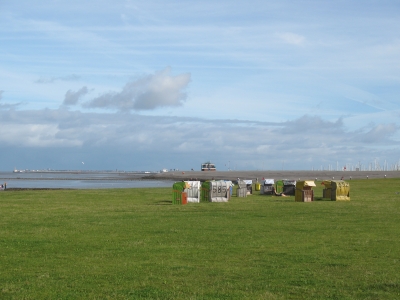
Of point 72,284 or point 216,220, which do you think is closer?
point 72,284

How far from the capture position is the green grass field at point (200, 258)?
10.9 meters

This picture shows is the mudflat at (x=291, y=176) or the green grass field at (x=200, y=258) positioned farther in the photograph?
the mudflat at (x=291, y=176)

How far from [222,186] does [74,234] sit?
22.0 meters

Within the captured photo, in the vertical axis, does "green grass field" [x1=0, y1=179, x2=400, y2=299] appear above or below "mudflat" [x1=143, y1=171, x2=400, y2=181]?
below

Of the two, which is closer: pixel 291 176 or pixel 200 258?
pixel 200 258

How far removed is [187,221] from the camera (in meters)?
24.0

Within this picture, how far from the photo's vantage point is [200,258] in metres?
14.4

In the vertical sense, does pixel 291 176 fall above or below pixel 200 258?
above

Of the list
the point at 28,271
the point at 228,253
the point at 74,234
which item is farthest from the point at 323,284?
the point at 74,234

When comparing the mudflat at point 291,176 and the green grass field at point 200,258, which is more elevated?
the mudflat at point 291,176

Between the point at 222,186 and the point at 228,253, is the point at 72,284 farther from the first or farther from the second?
the point at 222,186

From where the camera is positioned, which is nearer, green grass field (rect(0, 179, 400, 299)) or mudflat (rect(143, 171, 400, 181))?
green grass field (rect(0, 179, 400, 299))

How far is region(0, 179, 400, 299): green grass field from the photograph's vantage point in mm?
10875

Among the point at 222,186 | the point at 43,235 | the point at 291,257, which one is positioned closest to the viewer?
the point at 291,257
